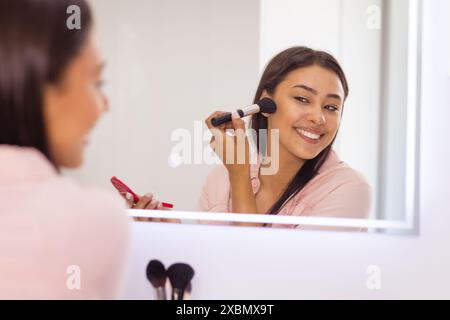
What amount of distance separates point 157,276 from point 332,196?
0.43 m

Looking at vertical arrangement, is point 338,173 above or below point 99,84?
below

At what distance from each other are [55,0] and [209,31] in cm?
35

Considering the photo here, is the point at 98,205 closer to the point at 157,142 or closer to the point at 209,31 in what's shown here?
the point at 157,142

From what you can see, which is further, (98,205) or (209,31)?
(209,31)

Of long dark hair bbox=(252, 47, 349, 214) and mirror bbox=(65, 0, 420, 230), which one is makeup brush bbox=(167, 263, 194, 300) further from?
long dark hair bbox=(252, 47, 349, 214)

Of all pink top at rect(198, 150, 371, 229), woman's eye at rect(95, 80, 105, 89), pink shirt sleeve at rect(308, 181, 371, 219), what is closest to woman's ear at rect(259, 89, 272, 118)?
pink top at rect(198, 150, 371, 229)

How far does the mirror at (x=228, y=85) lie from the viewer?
4.12 ft

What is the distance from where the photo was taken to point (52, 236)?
113 cm

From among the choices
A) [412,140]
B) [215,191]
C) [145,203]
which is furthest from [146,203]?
[412,140]

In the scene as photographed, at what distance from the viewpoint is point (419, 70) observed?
4.09 feet

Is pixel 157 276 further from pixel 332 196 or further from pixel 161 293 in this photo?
pixel 332 196

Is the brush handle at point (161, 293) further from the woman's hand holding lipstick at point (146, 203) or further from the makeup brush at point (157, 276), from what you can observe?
the woman's hand holding lipstick at point (146, 203)

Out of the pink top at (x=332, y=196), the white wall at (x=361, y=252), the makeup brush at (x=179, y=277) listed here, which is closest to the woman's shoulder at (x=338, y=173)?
the pink top at (x=332, y=196)

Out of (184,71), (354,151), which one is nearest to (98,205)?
(184,71)
